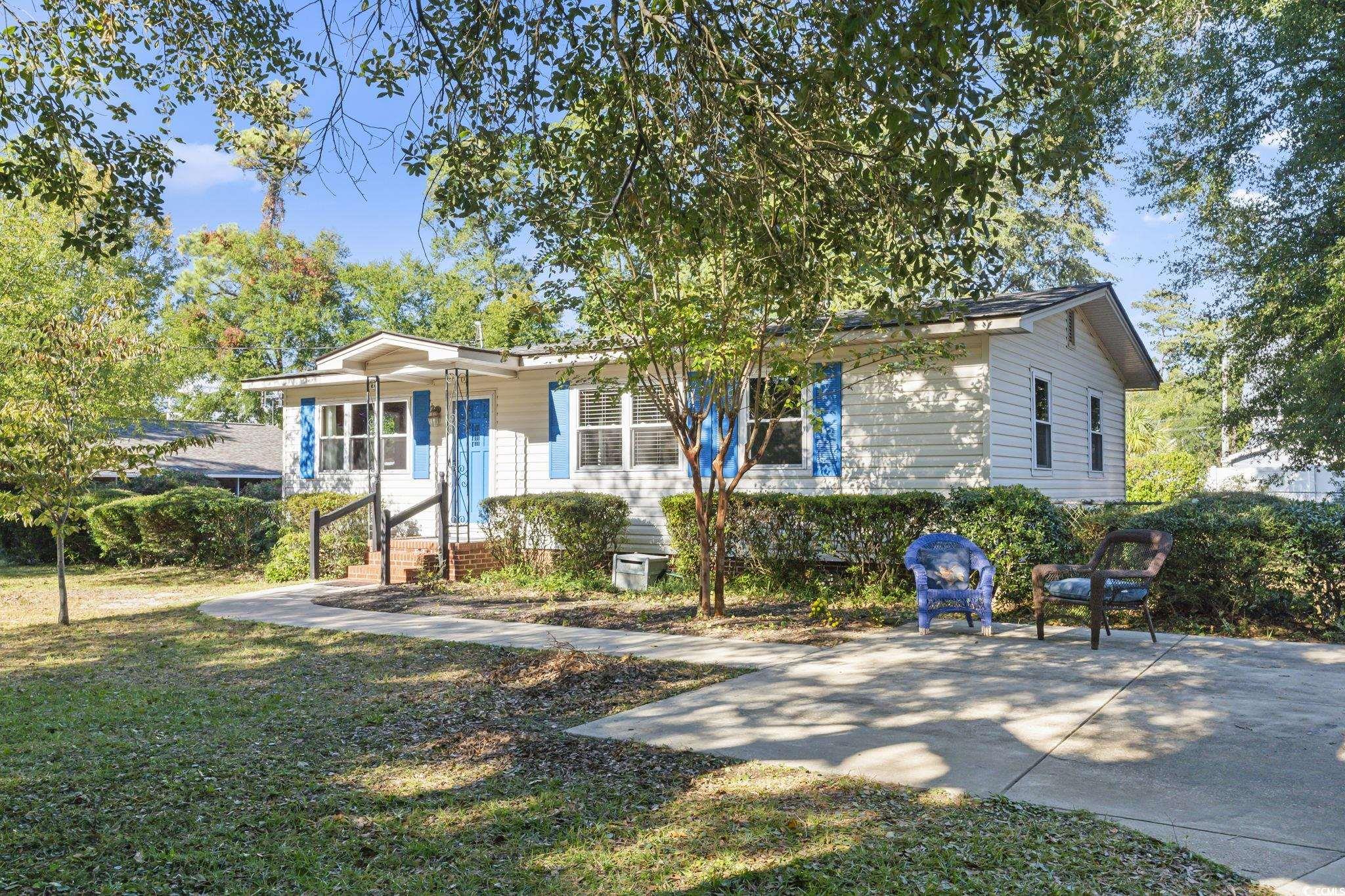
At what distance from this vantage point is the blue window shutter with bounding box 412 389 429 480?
16.1 meters

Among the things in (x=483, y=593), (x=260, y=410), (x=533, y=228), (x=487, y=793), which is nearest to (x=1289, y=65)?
(x=533, y=228)

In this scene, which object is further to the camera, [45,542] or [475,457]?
[45,542]

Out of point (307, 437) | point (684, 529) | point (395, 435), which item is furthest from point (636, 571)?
point (307, 437)

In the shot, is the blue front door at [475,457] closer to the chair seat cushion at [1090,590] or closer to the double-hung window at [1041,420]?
the double-hung window at [1041,420]

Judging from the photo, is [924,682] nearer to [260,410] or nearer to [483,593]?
[483,593]

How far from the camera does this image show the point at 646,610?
35.4 ft

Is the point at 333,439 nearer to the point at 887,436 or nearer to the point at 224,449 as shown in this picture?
the point at 887,436

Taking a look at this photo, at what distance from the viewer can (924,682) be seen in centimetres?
683

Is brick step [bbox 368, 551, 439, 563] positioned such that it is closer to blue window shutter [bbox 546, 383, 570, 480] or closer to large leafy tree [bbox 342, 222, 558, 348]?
blue window shutter [bbox 546, 383, 570, 480]

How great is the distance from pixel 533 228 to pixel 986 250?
16.7 feet

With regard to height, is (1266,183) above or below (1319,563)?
above

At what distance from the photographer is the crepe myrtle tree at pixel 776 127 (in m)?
4.23

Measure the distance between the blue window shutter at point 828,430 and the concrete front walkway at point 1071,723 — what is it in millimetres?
3748

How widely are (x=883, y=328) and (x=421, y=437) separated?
9.12 meters
